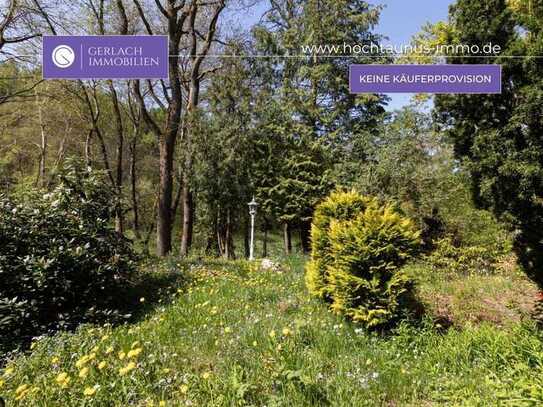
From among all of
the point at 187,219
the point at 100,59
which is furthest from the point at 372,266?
the point at 187,219

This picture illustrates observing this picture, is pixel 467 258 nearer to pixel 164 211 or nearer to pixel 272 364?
pixel 272 364

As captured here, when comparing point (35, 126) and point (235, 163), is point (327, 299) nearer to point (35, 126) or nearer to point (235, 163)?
point (235, 163)

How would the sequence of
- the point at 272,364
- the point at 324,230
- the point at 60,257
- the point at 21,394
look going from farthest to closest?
1. the point at 324,230
2. the point at 60,257
3. the point at 272,364
4. the point at 21,394

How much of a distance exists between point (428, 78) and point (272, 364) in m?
4.59

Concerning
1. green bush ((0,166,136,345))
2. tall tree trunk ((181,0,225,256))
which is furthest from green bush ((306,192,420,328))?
tall tree trunk ((181,0,225,256))

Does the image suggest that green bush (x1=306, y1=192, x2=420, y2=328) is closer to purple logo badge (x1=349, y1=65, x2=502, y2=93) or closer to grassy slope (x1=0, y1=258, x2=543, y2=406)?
grassy slope (x1=0, y1=258, x2=543, y2=406)

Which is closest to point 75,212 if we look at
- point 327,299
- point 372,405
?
point 327,299

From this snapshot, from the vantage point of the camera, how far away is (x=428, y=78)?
5.45 meters

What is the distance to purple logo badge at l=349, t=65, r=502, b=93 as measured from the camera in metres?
4.06

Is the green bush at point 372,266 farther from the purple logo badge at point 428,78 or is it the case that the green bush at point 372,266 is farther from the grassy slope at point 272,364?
the purple logo badge at point 428,78

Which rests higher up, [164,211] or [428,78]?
[428,78]

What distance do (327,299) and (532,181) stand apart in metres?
2.69

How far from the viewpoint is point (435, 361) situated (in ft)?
10.6

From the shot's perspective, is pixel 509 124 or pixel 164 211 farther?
pixel 164 211
